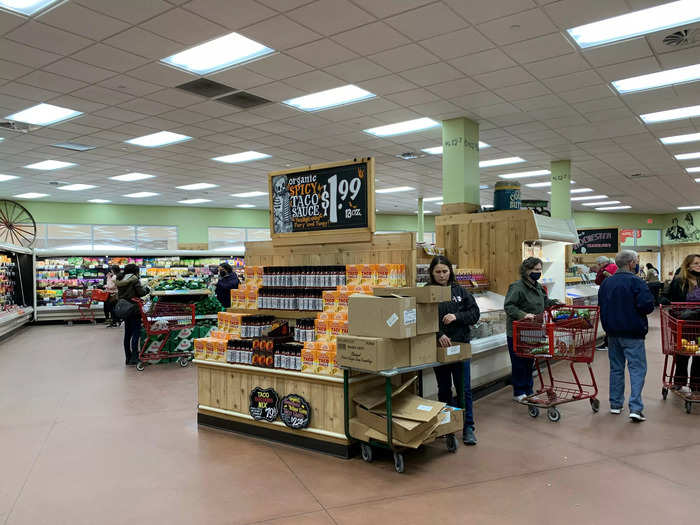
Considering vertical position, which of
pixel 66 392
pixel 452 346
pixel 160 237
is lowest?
pixel 66 392

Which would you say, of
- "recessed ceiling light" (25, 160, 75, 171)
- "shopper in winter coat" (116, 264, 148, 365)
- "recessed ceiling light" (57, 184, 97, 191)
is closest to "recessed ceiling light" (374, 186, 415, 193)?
"recessed ceiling light" (57, 184, 97, 191)

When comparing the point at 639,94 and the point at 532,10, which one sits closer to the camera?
the point at 532,10

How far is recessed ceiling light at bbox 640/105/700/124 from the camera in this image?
8.70 metres

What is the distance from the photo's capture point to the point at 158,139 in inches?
404

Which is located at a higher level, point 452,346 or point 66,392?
point 452,346

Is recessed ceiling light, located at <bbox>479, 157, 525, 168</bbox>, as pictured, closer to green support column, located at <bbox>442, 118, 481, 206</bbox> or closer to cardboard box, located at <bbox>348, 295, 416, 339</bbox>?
green support column, located at <bbox>442, 118, 481, 206</bbox>

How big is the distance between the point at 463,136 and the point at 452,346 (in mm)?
5665

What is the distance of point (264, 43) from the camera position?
5.91 m

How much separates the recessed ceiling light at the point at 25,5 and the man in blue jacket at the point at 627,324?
236 inches

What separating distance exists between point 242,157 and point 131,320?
497 centimetres

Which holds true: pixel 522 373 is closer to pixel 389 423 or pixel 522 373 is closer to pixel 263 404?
pixel 389 423

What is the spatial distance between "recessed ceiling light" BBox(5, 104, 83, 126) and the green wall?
1087 centimetres

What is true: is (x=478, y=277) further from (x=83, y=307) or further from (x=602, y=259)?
(x=83, y=307)

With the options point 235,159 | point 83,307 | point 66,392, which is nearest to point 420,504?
point 66,392
